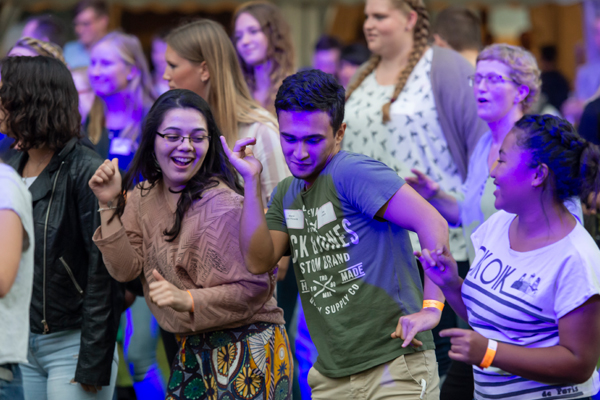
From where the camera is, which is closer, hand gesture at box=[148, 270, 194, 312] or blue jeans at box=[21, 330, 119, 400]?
hand gesture at box=[148, 270, 194, 312]

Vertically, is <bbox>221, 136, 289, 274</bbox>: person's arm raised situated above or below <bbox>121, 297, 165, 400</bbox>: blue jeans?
above

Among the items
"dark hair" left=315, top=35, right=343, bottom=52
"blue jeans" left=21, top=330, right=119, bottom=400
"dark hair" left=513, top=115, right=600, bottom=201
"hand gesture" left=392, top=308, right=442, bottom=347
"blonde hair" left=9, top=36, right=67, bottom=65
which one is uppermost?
"dark hair" left=315, top=35, right=343, bottom=52

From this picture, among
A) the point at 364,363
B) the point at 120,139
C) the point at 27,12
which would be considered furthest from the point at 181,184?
the point at 27,12

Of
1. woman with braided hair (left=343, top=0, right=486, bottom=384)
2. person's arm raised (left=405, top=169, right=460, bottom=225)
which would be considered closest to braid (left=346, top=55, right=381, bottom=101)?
woman with braided hair (left=343, top=0, right=486, bottom=384)

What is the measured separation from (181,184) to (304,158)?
2.20ft

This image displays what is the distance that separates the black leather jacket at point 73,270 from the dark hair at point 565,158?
1.85 metres

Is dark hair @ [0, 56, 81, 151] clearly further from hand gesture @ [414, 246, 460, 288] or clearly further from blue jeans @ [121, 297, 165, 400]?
hand gesture @ [414, 246, 460, 288]

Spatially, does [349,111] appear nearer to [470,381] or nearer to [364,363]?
[470,381]

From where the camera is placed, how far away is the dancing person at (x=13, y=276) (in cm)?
228

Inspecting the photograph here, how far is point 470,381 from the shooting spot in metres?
3.17

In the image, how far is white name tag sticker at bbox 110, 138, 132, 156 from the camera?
15.6 ft

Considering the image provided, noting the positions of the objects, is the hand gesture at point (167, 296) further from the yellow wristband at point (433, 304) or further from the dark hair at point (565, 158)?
the dark hair at point (565, 158)

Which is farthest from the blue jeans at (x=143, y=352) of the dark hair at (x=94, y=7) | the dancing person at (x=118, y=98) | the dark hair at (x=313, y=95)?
the dark hair at (x=94, y=7)

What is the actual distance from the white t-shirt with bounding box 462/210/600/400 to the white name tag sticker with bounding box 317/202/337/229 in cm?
56
